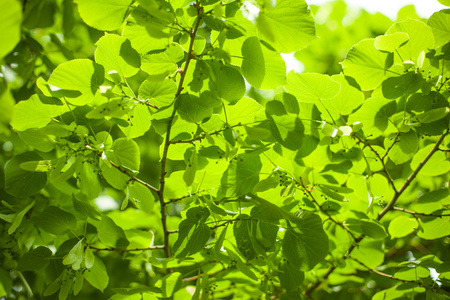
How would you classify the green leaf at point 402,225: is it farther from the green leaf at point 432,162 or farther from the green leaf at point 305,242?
the green leaf at point 305,242

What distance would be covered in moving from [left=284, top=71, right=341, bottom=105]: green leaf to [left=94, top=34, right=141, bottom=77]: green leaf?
539 mm

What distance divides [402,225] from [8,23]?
1598 millimetres

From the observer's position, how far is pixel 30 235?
1574mm

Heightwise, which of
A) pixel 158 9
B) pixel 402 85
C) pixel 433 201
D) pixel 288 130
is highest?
pixel 158 9

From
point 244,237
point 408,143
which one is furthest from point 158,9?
point 408,143

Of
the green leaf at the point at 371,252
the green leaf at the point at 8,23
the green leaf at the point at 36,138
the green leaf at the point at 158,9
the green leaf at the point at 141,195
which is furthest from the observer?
the green leaf at the point at 371,252

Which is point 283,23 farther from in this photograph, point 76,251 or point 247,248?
point 76,251

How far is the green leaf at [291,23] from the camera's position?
1.06 metres

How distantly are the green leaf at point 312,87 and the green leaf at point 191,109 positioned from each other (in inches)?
12.5

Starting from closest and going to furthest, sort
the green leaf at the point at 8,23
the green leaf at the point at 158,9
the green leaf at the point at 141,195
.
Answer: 1. the green leaf at the point at 8,23
2. the green leaf at the point at 158,9
3. the green leaf at the point at 141,195

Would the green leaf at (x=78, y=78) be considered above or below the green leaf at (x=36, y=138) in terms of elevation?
above

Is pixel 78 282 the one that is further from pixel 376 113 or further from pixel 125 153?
pixel 376 113

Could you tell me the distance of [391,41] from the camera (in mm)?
1265

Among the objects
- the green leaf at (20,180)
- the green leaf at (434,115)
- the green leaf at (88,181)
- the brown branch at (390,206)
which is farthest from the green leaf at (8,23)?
the brown branch at (390,206)
